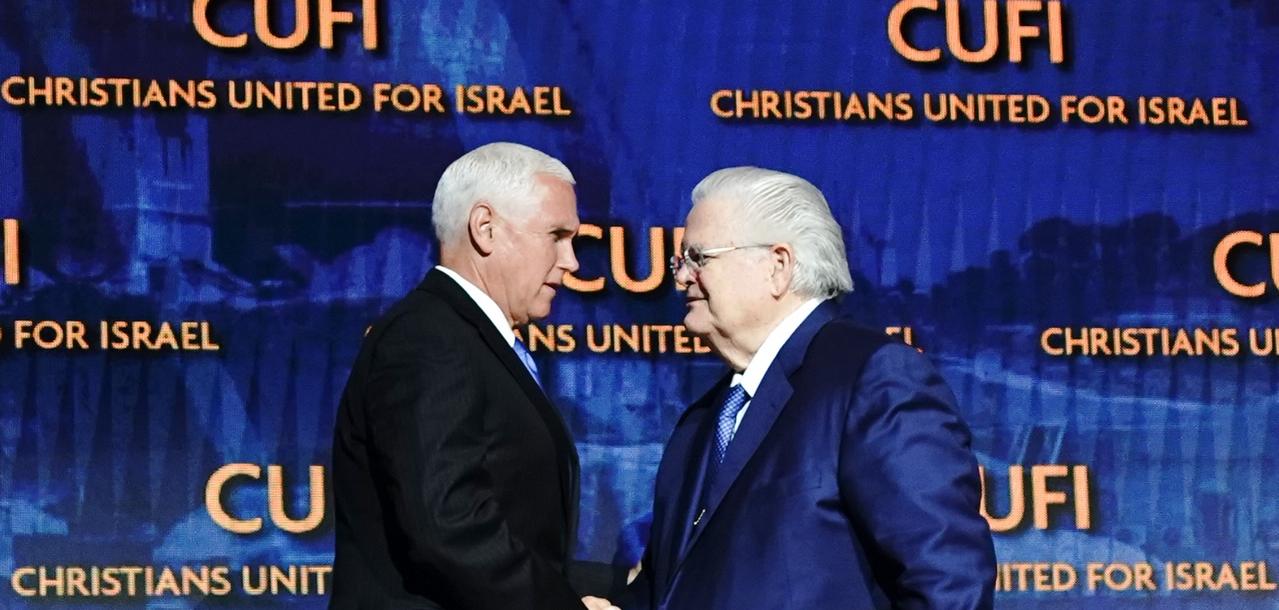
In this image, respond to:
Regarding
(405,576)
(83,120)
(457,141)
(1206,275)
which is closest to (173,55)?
(83,120)

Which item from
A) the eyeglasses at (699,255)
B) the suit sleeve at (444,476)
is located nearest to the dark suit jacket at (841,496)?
the eyeglasses at (699,255)

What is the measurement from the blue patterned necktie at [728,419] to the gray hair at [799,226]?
0.55 ft

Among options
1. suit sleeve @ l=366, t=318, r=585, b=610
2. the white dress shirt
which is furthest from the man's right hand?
the white dress shirt

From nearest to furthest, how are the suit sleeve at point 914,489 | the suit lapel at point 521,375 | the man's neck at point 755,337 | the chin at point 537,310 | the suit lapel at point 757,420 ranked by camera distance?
the suit sleeve at point 914,489 < the suit lapel at point 757,420 < the man's neck at point 755,337 < the suit lapel at point 521,375 < the chin at point 537,310

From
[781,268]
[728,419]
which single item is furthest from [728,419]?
[781,268]

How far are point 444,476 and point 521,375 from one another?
28cm

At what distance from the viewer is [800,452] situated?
7.45 ft

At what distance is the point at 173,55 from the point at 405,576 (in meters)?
1.94

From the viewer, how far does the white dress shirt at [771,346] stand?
2436 mm

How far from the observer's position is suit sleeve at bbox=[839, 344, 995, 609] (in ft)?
6.96

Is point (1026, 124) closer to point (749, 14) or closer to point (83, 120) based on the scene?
point (749, 14)

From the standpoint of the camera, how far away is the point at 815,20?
4418 millimetres

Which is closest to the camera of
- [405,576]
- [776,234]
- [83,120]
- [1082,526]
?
[776,234]

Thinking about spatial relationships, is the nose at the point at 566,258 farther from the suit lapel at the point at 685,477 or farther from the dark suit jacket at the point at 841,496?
the dark suit jacket at the point at 841,496
